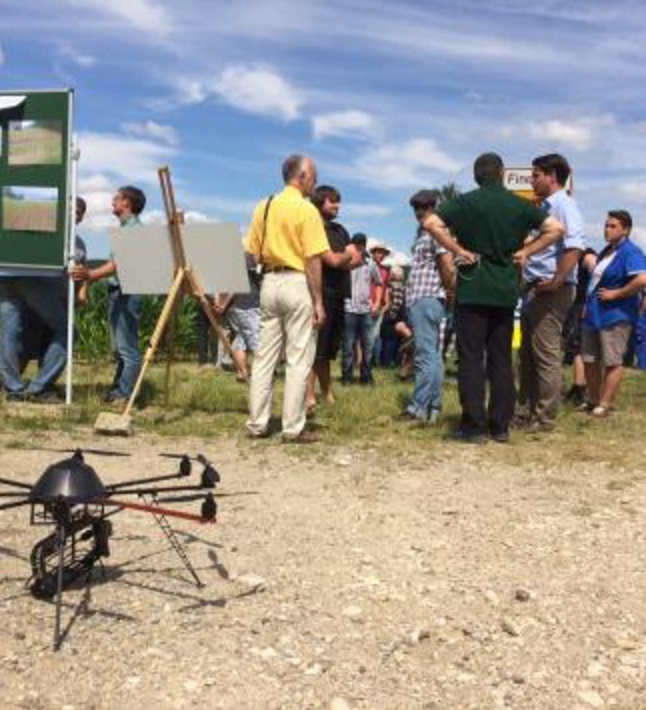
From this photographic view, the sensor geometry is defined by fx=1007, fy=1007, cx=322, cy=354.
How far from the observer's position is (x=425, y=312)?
7887mm

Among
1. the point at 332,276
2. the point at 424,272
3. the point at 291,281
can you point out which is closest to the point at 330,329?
the point at 332,276

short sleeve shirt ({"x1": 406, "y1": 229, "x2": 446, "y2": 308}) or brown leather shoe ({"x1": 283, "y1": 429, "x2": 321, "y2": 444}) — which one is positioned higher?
short sleeve shirt ({"x1": 406, "y1": 229, "x2": 446, "y2": 308})

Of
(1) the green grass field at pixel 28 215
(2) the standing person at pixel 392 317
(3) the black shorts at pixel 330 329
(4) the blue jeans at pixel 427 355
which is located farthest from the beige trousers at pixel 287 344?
(2) the standing person at pixel 392 317

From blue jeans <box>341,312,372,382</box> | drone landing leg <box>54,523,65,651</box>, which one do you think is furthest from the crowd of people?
drone landing leg <box>54,523,65,651</box>

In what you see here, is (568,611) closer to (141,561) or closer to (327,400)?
(141,561)

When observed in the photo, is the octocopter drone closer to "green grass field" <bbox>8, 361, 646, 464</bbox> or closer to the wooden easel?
"green grass field" <bbox>8, 361, 646, 464</bbox>

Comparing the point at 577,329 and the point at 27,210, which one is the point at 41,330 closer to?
the point at 27,210

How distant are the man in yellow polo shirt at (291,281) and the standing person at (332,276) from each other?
1190 mm

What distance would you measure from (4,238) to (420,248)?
11.2 feet

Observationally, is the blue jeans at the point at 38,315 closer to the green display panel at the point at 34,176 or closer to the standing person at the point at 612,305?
the green display panel at the point at 34,176

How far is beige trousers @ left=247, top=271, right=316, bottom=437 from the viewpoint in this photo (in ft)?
22.2

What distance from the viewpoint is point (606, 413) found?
8.59 metres

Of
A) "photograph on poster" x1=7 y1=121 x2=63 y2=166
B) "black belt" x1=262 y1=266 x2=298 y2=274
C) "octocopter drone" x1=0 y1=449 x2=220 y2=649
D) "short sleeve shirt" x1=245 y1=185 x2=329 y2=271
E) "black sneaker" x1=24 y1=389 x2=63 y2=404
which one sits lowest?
"black sneaker" x1=24 y1=389 x2=63 y2=404

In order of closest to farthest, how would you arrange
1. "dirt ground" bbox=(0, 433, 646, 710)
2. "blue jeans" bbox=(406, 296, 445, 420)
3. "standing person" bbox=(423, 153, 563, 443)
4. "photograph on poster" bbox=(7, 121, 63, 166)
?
1. "dirt ground" bbox=(0, 433, 646, 710)
2. "standing person" bbox=(423, 153, 563, 443)
3. "blue jeans" bbox=(406, 296, 445, 420)
4. "photograph on poster" bbox=(7, 121, 63, 166)
